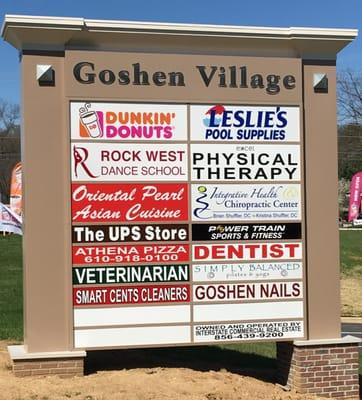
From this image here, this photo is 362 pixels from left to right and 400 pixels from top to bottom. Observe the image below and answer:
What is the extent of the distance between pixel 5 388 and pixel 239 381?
283cm

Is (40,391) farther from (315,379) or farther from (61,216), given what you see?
(315,379)

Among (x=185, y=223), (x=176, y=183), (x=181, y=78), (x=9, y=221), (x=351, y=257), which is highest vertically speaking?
(x=181, y=78)

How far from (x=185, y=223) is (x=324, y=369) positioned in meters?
2.61

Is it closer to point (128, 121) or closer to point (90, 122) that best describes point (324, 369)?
point (128, 121)

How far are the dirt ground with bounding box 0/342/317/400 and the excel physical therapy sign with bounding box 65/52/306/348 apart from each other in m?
0.41

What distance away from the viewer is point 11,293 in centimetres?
1997

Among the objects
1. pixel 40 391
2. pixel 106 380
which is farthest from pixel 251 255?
pixel 40 391

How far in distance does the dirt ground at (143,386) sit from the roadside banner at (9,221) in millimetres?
17321

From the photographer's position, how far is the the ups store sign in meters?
8.39

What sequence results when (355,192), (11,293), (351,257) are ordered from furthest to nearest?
1. (355,192)
2. (351,257)
3. (11,293)

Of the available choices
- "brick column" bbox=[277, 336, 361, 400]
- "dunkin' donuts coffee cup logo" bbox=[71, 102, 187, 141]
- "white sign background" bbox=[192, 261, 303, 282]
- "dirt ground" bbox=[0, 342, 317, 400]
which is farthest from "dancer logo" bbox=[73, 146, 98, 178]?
"brick column" bbox=[277, 336, 361, 400]

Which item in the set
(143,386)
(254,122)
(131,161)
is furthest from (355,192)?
(143,386)

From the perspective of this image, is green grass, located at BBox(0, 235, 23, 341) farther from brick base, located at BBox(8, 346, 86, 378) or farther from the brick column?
the brick column

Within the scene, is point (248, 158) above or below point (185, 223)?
above
